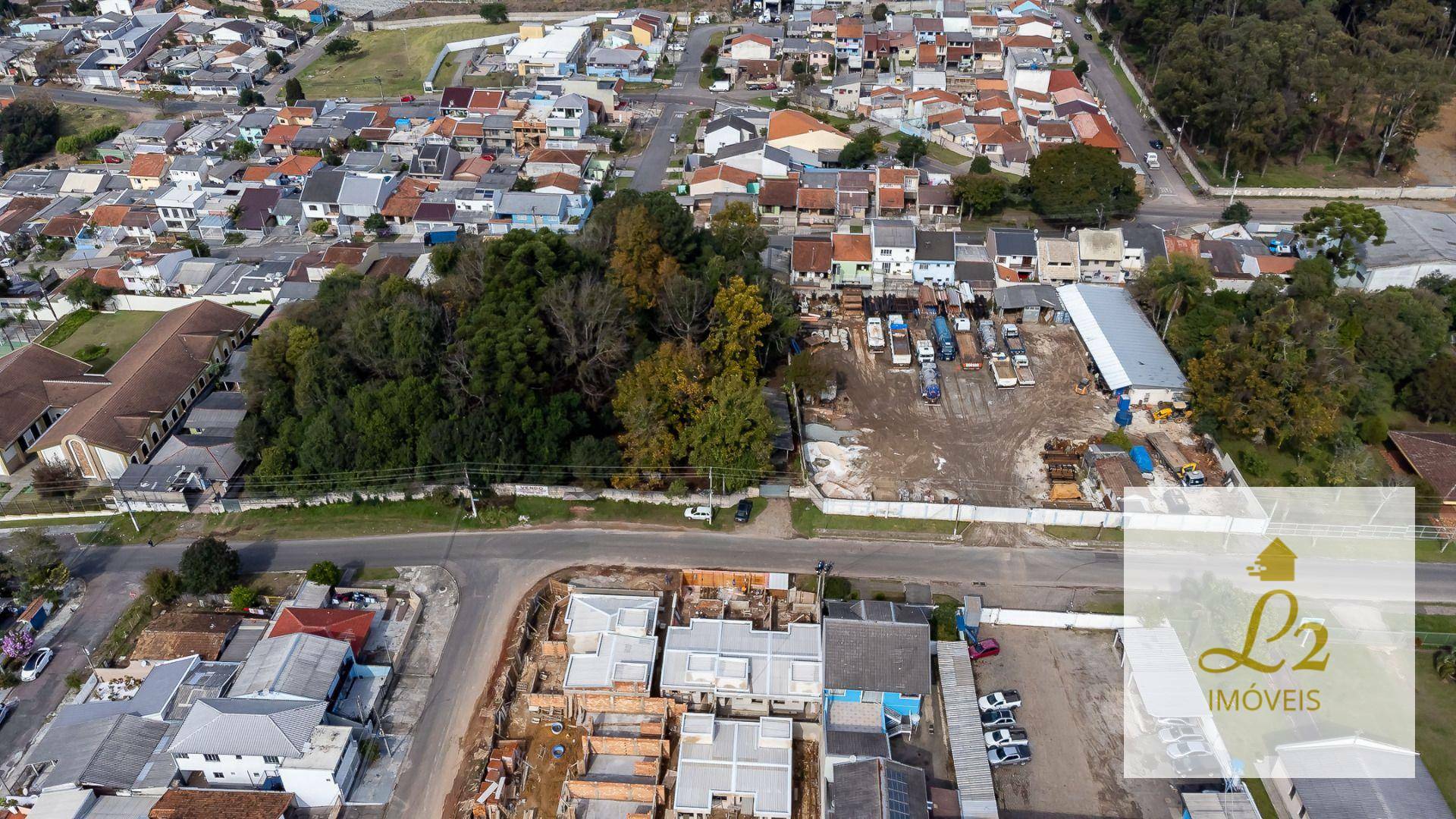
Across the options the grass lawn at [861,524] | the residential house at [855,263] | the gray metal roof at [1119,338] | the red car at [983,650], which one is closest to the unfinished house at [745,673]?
the red car at [983,650]

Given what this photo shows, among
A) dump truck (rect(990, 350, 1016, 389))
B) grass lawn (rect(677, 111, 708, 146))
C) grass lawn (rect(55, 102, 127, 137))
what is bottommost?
dump truck (rect(990, 350, 1016, 389))

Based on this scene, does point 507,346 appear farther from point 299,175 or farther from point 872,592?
point 299,175

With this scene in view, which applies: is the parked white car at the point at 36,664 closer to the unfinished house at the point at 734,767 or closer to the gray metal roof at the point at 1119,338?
the unfinished house at the point at 734,767

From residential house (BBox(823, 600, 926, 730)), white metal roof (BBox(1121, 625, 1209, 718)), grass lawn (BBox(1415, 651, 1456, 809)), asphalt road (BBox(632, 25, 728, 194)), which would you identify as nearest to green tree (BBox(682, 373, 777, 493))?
residential house (BBox(823, 600, 926, 730))

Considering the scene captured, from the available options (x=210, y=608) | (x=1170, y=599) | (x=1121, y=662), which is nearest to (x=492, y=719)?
(x=210, y=608)

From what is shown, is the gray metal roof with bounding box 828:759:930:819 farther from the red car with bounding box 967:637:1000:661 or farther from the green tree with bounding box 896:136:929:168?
the green tree with bounding box 896:136:929:168

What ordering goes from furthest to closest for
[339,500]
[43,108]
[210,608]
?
[43,108] < [339,500] < [210,608]

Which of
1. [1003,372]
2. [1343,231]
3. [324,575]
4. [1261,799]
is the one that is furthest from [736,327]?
[1343,231]
